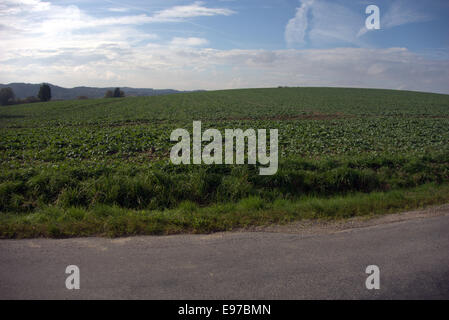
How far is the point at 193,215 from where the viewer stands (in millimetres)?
5309

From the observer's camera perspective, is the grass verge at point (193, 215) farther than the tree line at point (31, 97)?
No

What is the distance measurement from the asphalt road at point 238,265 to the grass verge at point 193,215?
313 millimetres

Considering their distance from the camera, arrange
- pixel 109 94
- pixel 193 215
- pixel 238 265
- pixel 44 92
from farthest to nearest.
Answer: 1. pixel 109 94
2. pixel 44 92
3. pixel 193 215
4. pixel 238 265

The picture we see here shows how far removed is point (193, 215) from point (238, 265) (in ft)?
6.37

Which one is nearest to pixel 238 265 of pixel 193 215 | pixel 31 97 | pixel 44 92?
pixel 193 215

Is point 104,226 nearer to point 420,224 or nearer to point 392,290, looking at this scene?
point 392,290

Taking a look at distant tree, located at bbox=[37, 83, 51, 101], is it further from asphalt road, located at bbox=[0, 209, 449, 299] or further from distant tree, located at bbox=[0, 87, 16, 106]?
asphalt road, located at bbox=[0, 209, 449, 299]

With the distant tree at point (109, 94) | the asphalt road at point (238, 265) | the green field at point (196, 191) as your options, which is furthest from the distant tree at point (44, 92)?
the asphalt road at point (238, 265)

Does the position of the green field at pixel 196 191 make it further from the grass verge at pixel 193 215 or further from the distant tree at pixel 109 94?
the distant tree at pixel 109 94

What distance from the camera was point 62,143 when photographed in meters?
11.5

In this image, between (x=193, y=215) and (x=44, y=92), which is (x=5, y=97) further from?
(x=193, y=215)

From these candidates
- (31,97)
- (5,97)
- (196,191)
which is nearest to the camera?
(196,191)

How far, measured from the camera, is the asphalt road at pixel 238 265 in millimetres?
3047
